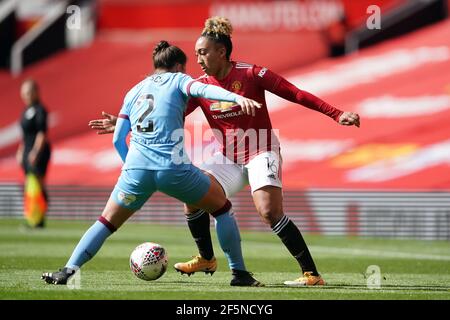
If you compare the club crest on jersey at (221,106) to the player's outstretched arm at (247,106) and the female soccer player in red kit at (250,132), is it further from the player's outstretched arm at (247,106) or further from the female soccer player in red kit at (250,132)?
the player's outstretched arm at (247,106)

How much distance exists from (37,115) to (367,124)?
697cm

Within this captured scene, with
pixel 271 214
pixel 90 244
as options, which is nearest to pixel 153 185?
pixel 90 244

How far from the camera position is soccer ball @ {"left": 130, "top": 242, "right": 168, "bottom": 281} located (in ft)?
Result: 30.8

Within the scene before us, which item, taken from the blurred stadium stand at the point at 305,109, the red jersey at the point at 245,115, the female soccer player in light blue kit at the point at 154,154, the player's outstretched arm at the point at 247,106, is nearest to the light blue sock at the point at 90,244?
the female soccer player in light blue kit at the point at 154,154

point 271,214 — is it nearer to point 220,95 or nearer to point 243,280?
point 243,280

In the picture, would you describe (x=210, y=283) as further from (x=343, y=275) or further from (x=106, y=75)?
(x=106, y=75)

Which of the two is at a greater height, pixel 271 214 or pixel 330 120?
pixel 330 120

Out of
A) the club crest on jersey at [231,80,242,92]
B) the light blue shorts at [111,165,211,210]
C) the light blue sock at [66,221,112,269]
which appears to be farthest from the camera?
the club crest on jersey at [231,80,242,92]

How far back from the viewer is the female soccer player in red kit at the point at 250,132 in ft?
30.8

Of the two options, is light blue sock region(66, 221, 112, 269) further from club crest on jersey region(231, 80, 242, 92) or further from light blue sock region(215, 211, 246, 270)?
club crest on jersey region(231, 80, 242, 92)

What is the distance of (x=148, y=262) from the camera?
9398mm

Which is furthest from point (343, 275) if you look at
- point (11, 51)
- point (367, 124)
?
point (11, 51)

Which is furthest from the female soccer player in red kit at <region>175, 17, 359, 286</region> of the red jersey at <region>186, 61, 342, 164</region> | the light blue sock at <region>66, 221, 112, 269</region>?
the light blue sock at <region>66, 221, 112, 269</region>

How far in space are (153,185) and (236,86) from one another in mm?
1320
